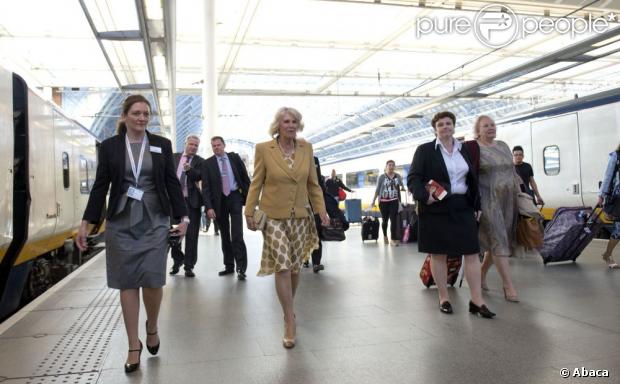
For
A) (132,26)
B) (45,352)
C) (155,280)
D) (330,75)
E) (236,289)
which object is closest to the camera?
(155,280)

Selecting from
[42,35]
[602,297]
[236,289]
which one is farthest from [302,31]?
[602,297]

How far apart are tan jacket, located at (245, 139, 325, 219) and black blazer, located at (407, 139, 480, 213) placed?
112 centimetres

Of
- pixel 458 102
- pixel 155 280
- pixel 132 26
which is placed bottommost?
pixel 155 280

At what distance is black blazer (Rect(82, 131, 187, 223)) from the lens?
124 inches

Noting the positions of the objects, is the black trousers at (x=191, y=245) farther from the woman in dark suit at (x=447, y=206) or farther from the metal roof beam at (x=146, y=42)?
the woman in dark suit at (x=447, y=206)

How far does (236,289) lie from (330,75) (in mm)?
15675

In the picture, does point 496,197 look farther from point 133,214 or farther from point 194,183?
point 194,183

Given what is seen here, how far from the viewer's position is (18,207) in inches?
179

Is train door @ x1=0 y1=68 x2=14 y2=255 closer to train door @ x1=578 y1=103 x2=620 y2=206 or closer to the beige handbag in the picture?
the beige handbag

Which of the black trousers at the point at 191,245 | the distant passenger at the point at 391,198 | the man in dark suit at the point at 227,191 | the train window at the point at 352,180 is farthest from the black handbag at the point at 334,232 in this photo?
the train window at the point at 352,180

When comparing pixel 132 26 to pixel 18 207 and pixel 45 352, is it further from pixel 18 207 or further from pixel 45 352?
pixel 45 352

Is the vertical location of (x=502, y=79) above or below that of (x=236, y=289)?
above

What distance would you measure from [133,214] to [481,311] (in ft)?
9.63

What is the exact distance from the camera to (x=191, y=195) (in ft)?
22.7
